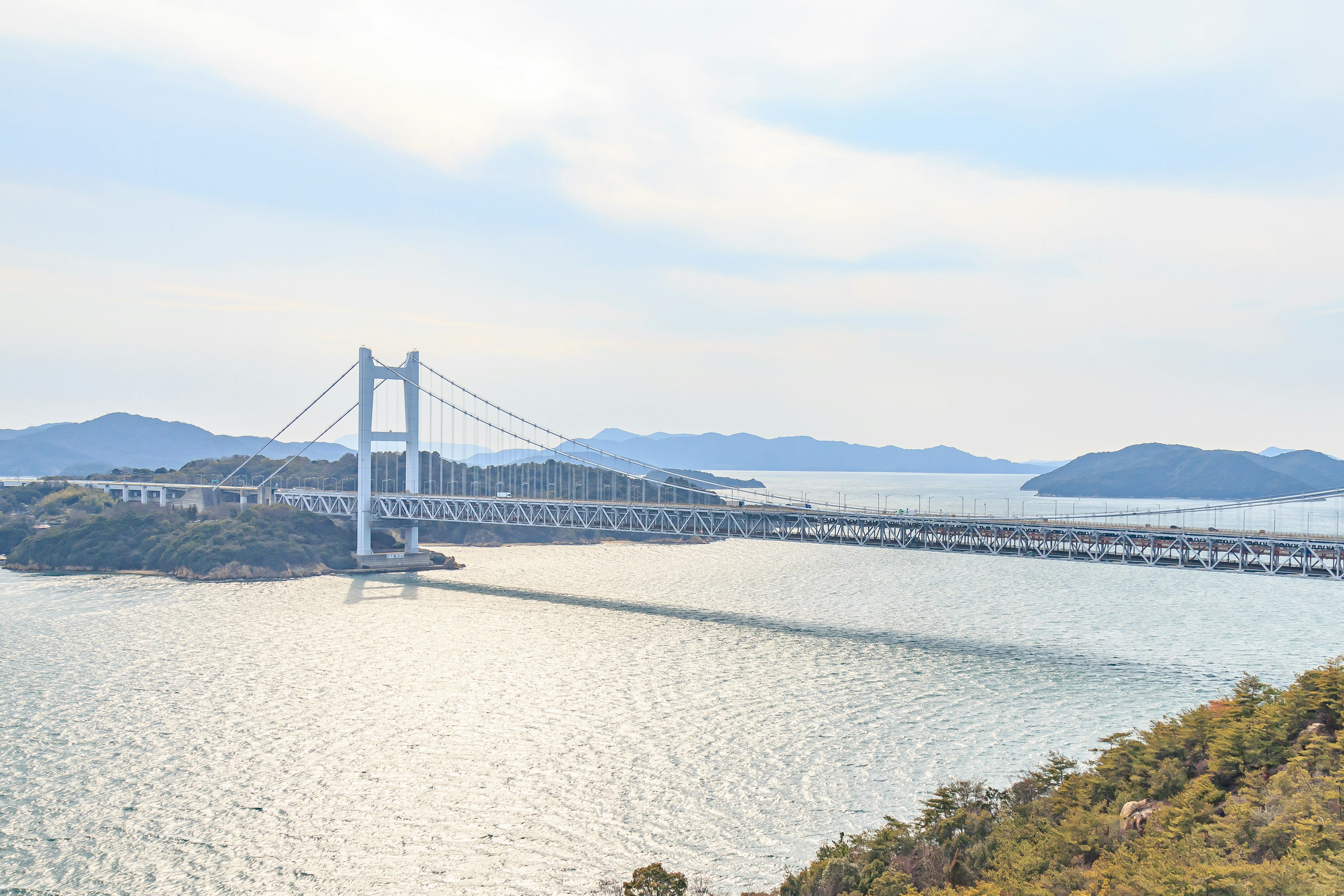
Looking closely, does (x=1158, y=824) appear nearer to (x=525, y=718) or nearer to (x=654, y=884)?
(x=654, y=884)

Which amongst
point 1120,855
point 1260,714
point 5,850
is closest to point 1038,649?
point 1260,714

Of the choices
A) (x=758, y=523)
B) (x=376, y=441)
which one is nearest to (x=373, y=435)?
(x=376, y=441)

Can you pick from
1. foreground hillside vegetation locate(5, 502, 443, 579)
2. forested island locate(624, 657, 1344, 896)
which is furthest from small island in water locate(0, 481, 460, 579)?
forested island locate(624, 657, 1344, 896)

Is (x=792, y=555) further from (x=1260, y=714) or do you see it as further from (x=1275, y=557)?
(x=1260, y=714)

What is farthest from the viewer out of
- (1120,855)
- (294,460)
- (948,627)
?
(294,460)

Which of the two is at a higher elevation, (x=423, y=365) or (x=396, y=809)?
(x=423, y=365)

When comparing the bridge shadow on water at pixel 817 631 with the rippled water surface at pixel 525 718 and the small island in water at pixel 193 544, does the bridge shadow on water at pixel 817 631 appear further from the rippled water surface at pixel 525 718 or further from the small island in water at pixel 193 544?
the small island in water at pixel 193 544
